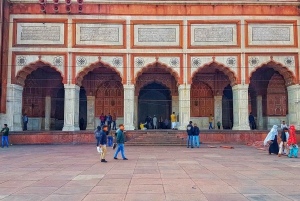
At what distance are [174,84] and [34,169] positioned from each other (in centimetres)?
1338

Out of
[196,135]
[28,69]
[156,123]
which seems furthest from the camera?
[156,123]

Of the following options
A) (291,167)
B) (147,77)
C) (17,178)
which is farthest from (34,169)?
(147,77)

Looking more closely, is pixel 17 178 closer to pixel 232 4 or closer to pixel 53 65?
pixel 53 65

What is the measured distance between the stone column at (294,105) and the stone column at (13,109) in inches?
607

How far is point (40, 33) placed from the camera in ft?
53.1

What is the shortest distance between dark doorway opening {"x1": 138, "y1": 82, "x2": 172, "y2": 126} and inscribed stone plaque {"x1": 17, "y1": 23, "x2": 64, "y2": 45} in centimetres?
724

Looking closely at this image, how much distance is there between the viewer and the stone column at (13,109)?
51.5ft

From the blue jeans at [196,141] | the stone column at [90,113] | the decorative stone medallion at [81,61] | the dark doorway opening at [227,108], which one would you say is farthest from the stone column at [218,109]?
the decorative stone medallion at [81,61]

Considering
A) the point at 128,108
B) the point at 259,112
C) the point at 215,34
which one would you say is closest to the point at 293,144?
the point at 215,34

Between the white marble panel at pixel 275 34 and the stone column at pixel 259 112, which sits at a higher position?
the white marble panel at pixel 275 34

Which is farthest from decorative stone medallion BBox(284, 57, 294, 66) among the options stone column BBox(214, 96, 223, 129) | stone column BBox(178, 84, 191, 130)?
stone column BBox(178, 84, 191, 130)

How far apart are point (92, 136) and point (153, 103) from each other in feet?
22.9

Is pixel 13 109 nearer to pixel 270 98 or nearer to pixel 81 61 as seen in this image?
pixel 81 61

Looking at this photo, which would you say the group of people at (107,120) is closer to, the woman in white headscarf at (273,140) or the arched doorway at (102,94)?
the arched doorway at (102,94)
